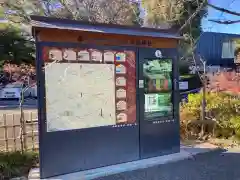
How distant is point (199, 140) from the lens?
257 inches

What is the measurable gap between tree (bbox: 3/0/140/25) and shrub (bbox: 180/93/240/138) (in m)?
3.78

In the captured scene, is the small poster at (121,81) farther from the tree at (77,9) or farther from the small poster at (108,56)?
the tree at (77,9)

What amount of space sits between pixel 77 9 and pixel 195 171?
20.6ft

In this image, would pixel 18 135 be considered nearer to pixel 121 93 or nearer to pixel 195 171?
pixel 121 93

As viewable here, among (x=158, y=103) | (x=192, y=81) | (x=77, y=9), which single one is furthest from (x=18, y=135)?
(x=192, y=81)

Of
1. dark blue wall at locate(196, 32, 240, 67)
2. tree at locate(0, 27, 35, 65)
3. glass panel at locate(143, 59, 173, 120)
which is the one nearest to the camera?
glass panel at locate(143, 59, 173, 120)

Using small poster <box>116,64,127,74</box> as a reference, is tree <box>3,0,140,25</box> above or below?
above

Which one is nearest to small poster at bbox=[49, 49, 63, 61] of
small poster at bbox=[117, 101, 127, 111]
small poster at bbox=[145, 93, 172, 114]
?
small poster at bbox=[117, 101, 127, 111]

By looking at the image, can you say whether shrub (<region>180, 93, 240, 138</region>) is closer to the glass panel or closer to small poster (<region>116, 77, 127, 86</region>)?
the glass panel

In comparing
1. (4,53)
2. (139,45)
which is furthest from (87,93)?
(4,53)

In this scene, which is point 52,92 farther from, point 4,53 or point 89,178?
point 4,53

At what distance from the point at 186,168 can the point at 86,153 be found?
1657mm

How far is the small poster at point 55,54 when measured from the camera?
4.17 metres

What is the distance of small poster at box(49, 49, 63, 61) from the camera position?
4168 mm
